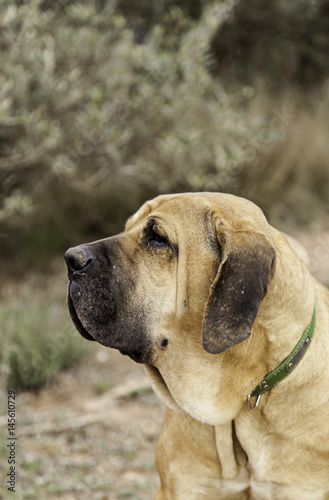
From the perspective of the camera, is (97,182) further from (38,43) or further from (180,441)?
(180,441)

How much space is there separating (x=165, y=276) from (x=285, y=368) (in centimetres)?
69

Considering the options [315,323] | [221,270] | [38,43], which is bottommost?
[38,43]

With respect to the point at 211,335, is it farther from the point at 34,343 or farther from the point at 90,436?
the point at 34,343

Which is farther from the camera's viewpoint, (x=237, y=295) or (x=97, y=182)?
(x=97, y=182)

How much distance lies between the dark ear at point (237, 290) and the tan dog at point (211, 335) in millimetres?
11

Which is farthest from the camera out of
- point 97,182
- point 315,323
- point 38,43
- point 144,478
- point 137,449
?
point 97,182

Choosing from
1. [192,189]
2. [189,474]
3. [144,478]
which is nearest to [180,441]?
[189,474]

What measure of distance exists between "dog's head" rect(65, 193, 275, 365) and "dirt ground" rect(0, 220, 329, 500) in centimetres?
168

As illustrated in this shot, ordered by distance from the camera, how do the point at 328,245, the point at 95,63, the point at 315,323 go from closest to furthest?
the point at 315,323
the point at 95,63
the point at 328,245

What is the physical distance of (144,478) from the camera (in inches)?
167

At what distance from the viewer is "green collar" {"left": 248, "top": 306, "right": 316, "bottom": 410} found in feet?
9.07

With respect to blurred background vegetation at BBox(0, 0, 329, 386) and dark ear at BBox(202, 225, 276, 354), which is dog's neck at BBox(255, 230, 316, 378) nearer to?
dark ear at BBox(202, 225, 276, 354)

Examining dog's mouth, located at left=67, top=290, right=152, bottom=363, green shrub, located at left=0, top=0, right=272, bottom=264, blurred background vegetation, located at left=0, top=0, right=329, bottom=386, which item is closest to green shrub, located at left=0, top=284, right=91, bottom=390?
blurred background vegetation, located at left=0, top=0, right=329, bottom=386

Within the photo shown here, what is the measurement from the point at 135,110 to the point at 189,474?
464 centimetres
